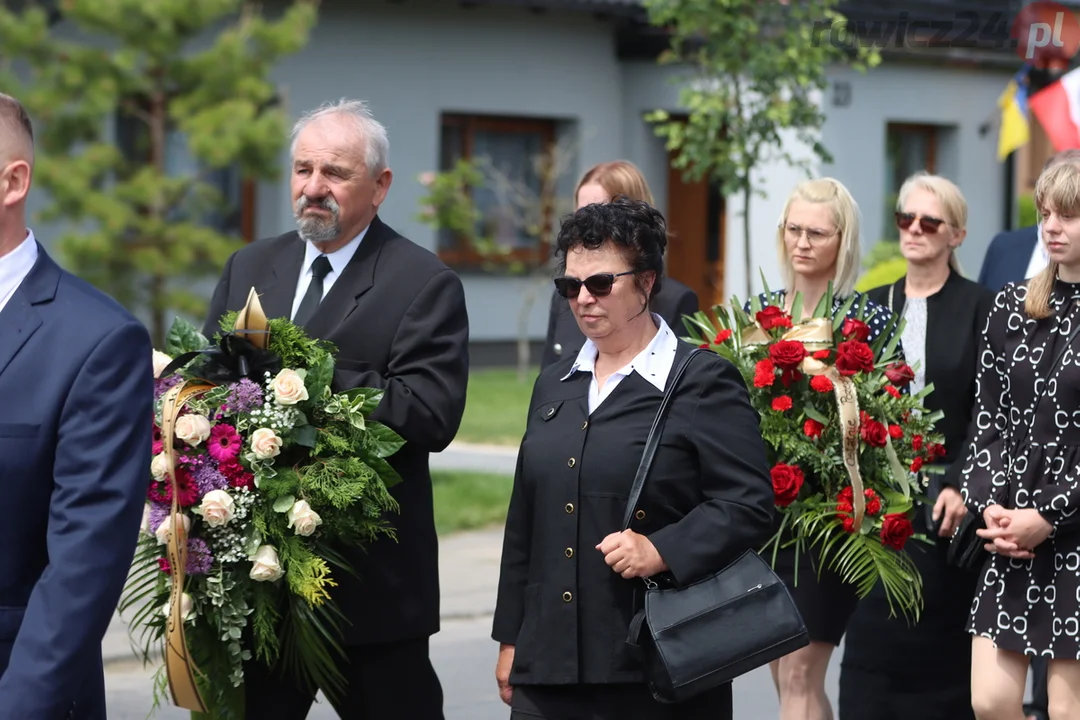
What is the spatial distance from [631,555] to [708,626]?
246 mm

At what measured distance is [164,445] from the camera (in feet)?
13.4

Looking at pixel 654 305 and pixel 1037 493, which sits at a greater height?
pixel 654 305

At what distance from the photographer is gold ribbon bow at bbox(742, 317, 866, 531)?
16.4ft

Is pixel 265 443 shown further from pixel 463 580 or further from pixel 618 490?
pixel 463 580

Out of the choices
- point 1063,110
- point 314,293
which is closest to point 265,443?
point 314,293

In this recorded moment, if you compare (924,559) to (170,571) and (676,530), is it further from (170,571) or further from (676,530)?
(170,571)

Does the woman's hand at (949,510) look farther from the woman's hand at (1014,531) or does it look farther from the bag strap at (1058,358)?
the bag strap at (1058,358)

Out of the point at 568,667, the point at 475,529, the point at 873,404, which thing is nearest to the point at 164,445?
the point at 568,667

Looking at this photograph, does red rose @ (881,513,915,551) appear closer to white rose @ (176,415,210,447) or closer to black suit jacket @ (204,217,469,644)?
black suit jacket @ (204,217,469,644)

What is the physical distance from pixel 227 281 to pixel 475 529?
5976mm

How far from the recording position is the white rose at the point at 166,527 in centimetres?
409

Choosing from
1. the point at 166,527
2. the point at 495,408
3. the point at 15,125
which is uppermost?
the point at 15,125

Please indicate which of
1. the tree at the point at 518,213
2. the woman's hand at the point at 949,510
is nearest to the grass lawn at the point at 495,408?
the tree at the point at 518,213

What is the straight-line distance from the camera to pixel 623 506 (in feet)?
12.8
